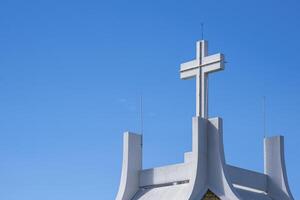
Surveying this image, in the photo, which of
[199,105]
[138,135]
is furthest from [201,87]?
Result: [138,135]

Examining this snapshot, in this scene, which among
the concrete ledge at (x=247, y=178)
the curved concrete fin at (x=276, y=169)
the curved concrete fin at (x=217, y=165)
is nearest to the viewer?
the curved concrete fin at (x=217, y=165)

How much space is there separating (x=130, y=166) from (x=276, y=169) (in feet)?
14.7

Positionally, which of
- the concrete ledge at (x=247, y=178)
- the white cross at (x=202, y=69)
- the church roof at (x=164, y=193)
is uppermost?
the white cross at (x=202, y=69)

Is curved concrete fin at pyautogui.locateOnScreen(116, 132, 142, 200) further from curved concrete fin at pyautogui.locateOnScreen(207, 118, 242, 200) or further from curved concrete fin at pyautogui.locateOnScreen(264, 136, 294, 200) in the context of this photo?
curved concrete fin at pyautogui.locateOnScreen(264, 136, 294, 200)

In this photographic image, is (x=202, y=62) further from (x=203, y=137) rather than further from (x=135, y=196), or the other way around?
(x=135, y=196)

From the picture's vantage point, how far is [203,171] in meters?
20.6

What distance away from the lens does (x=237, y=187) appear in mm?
21000

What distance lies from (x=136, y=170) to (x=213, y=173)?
291 cm

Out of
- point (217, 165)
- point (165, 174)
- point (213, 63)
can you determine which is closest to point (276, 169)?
point (217, 165)

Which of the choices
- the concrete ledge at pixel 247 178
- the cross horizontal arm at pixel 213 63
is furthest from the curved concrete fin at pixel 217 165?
the cross horizontal arm at pixel 213 63

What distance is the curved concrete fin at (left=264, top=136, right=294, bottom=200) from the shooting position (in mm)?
21891

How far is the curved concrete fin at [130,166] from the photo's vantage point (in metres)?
22.0

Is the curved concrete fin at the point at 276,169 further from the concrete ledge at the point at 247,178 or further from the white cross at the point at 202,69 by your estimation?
the white cross at the point at 202,69

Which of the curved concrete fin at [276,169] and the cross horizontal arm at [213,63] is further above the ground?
the cross horizontal arm at [213,63]
